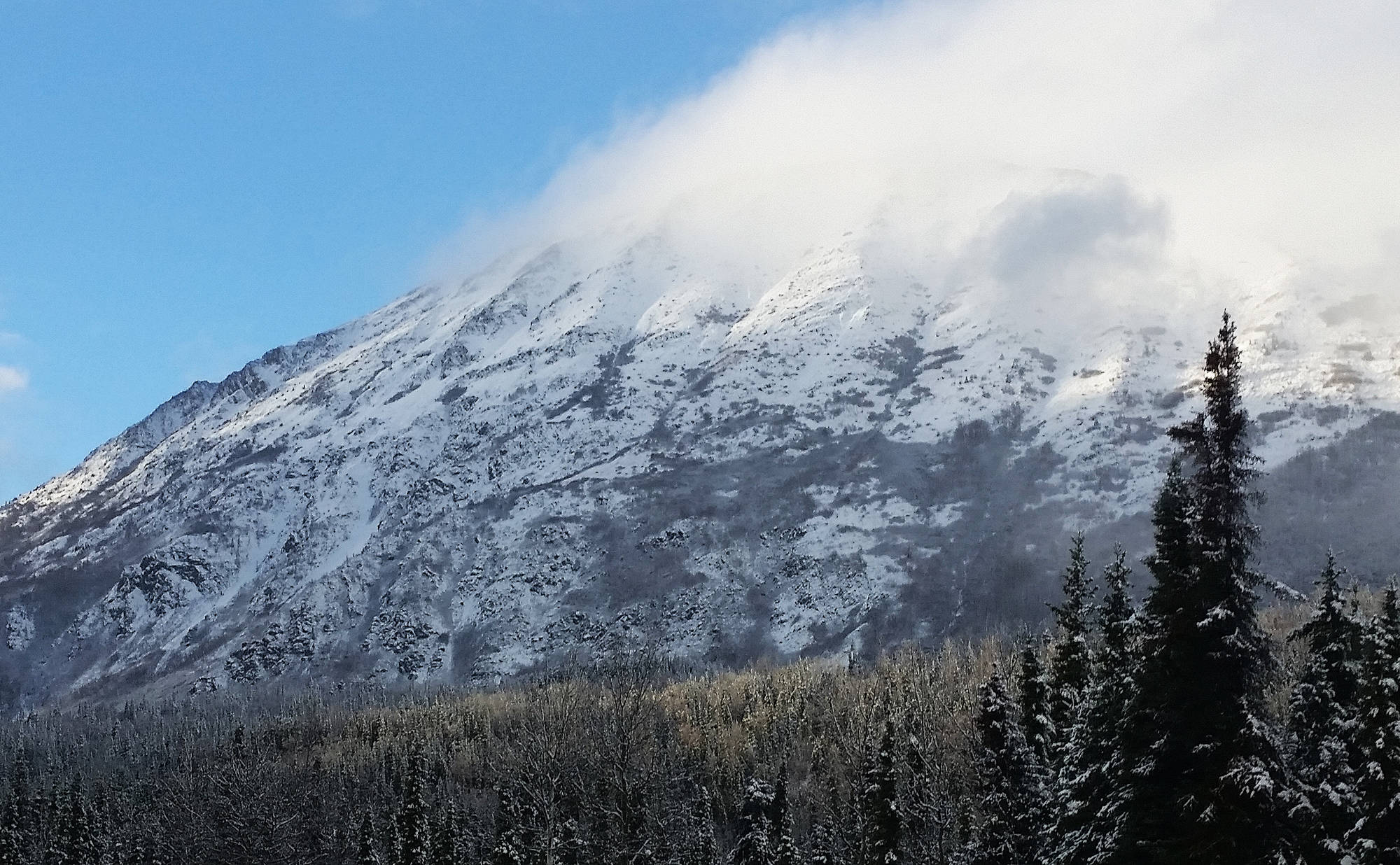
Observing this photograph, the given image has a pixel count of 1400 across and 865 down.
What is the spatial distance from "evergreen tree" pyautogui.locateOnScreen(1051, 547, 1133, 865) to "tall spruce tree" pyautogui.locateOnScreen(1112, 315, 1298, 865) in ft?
3.23

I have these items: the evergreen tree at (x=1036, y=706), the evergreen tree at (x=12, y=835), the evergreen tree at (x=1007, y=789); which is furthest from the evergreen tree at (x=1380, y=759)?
the evergreen tree at (x=12, y=835)

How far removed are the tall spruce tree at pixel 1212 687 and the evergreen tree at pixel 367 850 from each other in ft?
197

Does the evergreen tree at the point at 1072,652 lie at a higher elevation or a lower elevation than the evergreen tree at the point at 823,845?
higher

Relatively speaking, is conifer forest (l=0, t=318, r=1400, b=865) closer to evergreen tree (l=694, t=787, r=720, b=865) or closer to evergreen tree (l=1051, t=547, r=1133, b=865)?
evergreen tree (l=1051, t=547, r=1133, b=865)

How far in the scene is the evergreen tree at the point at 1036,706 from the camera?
52031mm

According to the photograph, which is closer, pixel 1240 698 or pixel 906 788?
pixel 1240 698

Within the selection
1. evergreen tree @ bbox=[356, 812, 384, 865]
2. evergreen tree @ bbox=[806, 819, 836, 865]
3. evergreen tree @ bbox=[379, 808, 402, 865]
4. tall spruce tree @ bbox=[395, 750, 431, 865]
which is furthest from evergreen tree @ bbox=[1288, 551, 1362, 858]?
evergreen tree @ bbox=[356, 812, 384, 865]

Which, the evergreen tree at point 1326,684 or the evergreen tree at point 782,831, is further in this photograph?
the evergreen tree at point 782,831

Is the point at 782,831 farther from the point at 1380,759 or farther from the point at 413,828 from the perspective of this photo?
the point at 1380,759

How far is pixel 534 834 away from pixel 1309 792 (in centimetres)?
4942

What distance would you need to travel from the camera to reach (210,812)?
87.3 meters

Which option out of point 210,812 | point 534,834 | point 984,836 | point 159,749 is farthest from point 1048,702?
point 159,749

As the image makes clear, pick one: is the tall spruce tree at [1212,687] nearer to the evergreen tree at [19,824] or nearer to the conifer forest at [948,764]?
the conifer forest at [948,764]

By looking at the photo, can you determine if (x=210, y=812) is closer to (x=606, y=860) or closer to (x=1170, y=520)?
(x=606, y=860)
